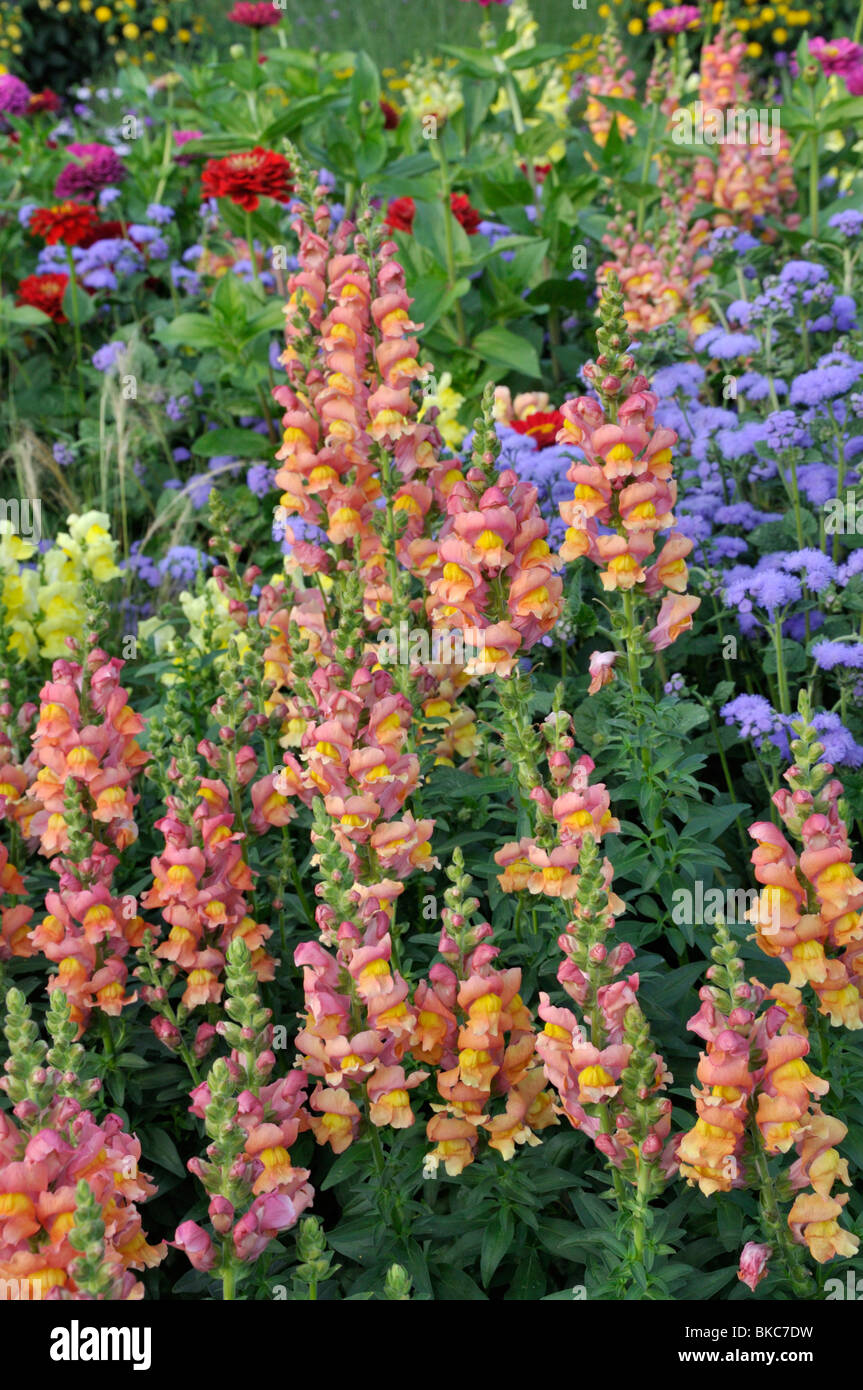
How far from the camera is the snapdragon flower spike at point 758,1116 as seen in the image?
1993mm

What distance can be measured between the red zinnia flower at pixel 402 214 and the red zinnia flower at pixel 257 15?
111 cm

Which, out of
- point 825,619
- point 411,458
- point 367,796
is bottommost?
point 367,796

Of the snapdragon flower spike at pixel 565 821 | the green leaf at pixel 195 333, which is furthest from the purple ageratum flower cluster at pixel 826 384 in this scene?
the green leaf at pixel 195 333

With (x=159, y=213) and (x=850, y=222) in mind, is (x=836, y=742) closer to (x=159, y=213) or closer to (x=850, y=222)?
(x=850, y=222)

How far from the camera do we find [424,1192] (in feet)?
8.50

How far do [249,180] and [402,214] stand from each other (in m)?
0.78

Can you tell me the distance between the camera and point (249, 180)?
5.09 metres

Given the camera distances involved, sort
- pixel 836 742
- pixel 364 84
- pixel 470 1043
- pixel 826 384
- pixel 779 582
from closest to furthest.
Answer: pixel 470 1043, pixel 836 742, pixel 779 582, pixel 826 384, pixel 364 84

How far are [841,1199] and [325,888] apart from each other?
96 centimetres

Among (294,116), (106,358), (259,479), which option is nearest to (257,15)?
(294,116)

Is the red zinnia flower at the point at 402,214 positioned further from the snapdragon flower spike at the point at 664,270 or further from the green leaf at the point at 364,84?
the snapdragon flower spike at the point at 664,270

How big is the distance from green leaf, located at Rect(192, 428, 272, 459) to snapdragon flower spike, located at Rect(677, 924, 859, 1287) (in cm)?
350
